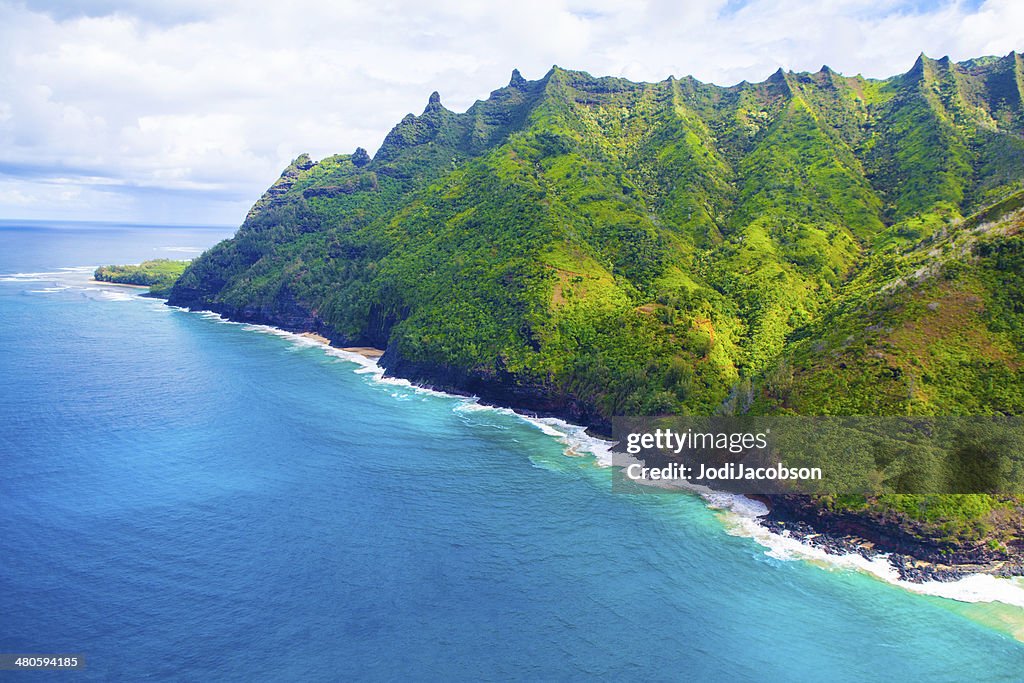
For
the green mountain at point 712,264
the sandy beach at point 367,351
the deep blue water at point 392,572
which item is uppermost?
the green mountain at point 712,264

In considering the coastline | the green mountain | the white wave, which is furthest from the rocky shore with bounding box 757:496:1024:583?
the green mountain

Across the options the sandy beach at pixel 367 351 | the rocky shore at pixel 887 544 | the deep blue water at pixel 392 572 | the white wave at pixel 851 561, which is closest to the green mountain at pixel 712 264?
the sandy beach at pixel 367 351

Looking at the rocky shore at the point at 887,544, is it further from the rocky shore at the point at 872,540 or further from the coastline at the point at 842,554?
the coastline at the point at 842,554

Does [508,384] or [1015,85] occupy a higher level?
[1015,85]

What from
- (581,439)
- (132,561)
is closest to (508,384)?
(581,439)

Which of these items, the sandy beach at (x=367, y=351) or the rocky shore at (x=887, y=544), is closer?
the rocky shore at (x=887, y=544)

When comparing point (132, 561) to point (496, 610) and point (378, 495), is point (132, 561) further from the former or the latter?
point (496, 610)

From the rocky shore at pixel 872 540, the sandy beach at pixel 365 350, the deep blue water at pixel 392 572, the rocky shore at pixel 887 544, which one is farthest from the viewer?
the sandy beach at pixel 365 350
